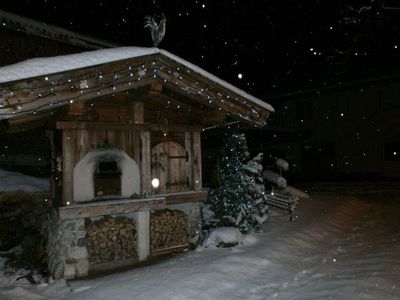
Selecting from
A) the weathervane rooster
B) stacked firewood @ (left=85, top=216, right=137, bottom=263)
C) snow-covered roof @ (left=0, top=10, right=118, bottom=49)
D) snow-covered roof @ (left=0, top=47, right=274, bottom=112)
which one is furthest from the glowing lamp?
snow-covered roof @ (left=0, top=10, right=118, bottom=49)

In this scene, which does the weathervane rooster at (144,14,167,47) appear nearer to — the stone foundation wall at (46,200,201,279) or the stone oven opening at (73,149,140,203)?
the stone oven opening at (73,149,140,203)

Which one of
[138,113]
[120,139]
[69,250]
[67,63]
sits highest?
[67,63]

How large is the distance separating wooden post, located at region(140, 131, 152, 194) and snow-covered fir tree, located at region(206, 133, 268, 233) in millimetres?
2703

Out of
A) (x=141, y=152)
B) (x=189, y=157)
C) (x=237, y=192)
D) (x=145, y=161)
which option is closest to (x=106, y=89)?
(x=141, y=152)

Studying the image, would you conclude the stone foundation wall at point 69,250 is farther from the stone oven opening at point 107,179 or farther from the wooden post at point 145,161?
the wooden post at point 145,161

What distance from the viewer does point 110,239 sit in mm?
8797

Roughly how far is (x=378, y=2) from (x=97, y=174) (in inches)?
466

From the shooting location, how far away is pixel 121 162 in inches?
352

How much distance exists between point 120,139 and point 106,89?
1409mm

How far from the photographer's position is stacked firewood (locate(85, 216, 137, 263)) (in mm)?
8565

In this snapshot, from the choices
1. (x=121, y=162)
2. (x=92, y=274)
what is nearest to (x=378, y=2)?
(x=121, y=162)

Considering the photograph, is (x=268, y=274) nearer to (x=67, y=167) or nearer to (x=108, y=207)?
(x=108, y=207)

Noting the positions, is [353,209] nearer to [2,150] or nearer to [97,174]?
[97,174]

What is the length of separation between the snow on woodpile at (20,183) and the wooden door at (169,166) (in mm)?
3977
